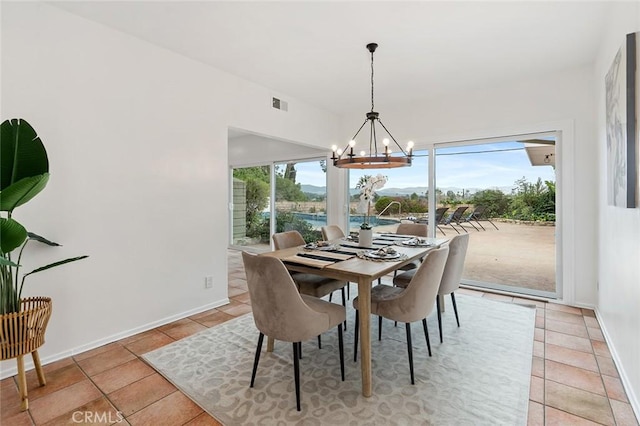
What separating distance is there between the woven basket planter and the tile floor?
204 millimetres

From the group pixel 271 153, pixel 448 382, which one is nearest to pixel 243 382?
pixel 448 382

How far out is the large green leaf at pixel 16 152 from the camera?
1869 mm

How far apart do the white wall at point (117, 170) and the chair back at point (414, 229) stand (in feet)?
7.34

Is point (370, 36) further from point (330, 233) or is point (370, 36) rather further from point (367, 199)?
point (330, 233)

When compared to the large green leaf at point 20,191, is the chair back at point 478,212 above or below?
below

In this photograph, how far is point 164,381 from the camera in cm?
210

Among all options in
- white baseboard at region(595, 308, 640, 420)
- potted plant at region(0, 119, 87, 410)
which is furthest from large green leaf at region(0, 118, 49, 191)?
white baseboard at region(595, 308, 640, 420)

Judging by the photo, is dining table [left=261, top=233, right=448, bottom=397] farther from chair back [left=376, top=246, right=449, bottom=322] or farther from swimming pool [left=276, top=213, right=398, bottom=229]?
swimming pool [left=276, top=213, right=398, bottom=229]

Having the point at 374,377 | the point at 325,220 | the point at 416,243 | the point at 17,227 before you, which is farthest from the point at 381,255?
the point at 325,220

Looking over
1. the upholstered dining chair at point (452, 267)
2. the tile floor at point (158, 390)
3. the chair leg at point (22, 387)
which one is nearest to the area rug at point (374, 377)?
the tile floor at point (158, 390)

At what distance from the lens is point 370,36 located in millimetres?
2754

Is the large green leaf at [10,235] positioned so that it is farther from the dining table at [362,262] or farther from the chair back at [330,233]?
the chair back at [330,233]

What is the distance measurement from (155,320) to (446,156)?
411 cm

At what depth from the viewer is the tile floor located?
1740mm
